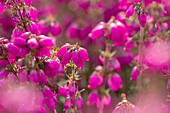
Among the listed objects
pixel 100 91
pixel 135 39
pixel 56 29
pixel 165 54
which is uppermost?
pixel 56 29

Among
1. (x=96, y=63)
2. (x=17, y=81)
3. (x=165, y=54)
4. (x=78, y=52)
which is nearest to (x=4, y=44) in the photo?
(x=17, y=81)

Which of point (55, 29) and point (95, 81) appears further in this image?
point (55, 29)

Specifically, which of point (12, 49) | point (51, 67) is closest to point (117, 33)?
point (51, 67)

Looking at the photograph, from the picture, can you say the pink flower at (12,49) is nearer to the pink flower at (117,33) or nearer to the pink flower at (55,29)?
the pink flower at (117,33)

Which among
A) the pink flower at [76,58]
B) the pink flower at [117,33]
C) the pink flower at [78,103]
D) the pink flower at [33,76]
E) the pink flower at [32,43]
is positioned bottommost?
the pink flower at [78,103]

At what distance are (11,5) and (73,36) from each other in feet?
8.51

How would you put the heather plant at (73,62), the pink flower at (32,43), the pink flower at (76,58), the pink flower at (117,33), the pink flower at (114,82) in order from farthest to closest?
the pink flower at (114,82), the pink flower at (117,33), the pink flower at (76,58), the heather plant at (73,62), the pink flower at (32,43)

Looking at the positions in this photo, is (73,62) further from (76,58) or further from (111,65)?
(111,65)

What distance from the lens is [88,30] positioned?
475 centimetres

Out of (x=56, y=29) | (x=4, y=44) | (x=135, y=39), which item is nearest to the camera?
(x=4, y=44)

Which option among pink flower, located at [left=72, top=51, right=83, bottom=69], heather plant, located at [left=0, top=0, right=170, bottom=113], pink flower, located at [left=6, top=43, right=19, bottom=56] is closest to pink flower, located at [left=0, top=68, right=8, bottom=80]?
heather plant, located at [left=0, top=0, right=170, bottom=113]

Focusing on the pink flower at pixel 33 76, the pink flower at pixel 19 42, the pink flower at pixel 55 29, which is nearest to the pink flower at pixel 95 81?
the pink flower at pixel 55 29

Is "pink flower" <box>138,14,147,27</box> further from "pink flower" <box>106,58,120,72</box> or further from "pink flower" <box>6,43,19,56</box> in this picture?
"pink flower" <box>6,43,19,56</box>

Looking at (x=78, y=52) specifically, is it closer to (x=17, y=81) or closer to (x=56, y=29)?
(x=17, y=81)
